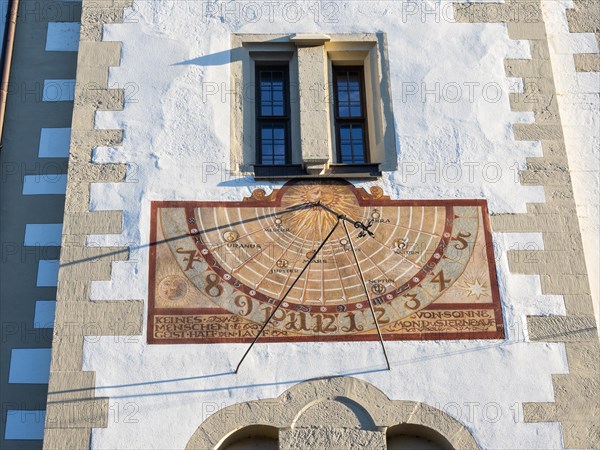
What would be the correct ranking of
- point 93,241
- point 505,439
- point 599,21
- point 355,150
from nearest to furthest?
point 505,439, point 93,241, point 355,150, point 599,21

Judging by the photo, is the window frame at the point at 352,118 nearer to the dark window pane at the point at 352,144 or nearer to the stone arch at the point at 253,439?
Answer: the dark window pane at the point at 352,144

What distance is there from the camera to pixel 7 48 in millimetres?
11234

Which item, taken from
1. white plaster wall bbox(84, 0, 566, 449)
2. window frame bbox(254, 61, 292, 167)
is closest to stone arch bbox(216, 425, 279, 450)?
white plaster wall bbox(84, 0, 566, 449)

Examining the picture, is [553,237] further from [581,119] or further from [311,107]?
[311,107]

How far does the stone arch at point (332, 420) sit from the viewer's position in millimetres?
9141

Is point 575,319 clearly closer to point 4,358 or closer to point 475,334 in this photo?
point 475,334

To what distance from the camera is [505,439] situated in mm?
9148

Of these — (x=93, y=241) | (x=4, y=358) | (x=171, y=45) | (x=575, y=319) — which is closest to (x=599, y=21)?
(x=575, y=319)

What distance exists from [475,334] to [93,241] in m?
3.23

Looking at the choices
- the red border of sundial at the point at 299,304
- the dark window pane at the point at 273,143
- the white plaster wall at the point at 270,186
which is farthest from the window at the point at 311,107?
the red border of sundial at the point at 299,304

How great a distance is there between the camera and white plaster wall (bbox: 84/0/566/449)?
9.26 metres

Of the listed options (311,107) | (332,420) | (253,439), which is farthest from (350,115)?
(253,439)

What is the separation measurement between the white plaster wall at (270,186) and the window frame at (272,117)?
0.32 meters

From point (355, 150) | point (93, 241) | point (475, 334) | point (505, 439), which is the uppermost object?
point (355, 150)
